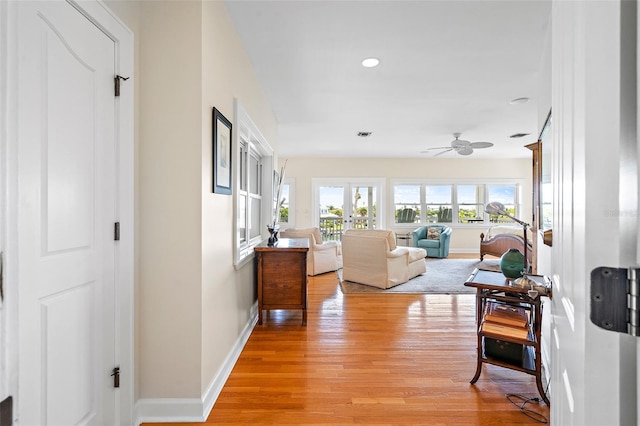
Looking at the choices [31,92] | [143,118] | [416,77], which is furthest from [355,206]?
[31,92]

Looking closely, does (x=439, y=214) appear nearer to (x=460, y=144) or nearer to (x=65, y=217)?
(x=460, y=144)

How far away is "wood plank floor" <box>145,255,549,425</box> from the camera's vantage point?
6.01 feet

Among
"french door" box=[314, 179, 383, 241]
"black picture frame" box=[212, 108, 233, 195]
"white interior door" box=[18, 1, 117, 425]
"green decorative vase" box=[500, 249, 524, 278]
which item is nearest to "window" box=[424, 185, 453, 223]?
"french door" box=[314, 179, 383, 241]

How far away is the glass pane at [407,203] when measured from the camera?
8.68m

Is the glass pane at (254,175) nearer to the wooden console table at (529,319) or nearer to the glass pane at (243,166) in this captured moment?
the glass pane at (243,166)

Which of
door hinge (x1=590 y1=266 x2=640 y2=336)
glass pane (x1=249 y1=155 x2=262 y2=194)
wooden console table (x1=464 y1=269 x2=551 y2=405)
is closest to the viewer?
door hinge (x1=590 y1=266 x2=640 y2=336)

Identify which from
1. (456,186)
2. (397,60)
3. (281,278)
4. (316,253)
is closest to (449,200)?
(456,186)

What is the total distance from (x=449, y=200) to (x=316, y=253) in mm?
4990

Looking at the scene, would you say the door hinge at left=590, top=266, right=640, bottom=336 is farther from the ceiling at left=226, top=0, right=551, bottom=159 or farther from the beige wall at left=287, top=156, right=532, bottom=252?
the beige wall at left=287, top=156, right=532, bottom=252

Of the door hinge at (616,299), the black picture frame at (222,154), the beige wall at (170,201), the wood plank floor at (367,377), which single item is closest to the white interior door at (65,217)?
the beige wall at (170,201)

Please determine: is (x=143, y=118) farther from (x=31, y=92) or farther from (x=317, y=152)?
(x=317, y=152)

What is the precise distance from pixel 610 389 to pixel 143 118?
6.77ft

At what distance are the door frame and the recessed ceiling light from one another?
2049 mm

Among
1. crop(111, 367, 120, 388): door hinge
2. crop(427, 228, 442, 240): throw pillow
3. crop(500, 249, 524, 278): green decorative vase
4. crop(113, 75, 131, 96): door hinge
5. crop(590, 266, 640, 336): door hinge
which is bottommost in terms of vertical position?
crop(111, 367, 120, 388): door hinge
